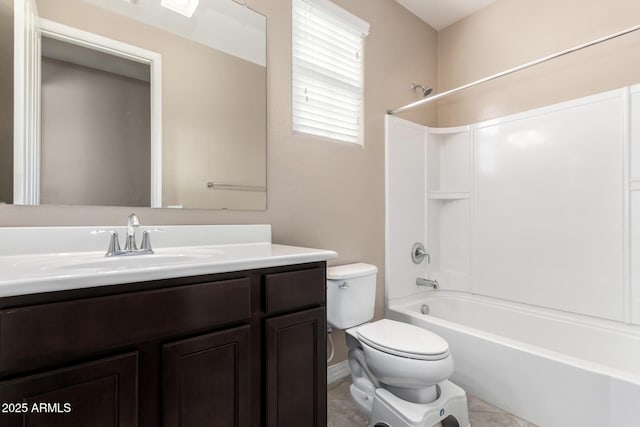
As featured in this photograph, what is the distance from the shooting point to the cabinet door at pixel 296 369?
1061 millimetres

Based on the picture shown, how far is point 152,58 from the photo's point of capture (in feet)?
4.44

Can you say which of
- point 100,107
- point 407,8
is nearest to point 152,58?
point 100,107

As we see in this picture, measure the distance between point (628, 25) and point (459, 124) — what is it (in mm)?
1072

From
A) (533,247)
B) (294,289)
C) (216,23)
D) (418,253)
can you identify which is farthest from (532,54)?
(294,289)

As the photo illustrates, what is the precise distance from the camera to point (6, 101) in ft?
3.53

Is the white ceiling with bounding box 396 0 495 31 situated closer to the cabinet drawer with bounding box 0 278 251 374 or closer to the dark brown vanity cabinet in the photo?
the dark brown vanity cabinet

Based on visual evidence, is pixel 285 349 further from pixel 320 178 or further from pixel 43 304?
pixel 320 178

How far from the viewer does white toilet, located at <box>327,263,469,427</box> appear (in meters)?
1.34

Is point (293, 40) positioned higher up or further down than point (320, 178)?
higher up

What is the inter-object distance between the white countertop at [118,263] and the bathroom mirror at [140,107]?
0.57ft

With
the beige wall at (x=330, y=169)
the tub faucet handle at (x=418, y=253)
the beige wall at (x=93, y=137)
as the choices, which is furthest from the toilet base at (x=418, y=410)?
the beige wall at (x=93, y=137)

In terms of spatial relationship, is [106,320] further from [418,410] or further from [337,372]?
[337,372]

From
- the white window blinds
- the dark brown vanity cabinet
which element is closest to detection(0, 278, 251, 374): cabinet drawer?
the dark brown vanity cabinet

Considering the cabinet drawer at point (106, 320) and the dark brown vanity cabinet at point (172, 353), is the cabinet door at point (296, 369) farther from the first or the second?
the cabinet drawer at point (106, 320)
